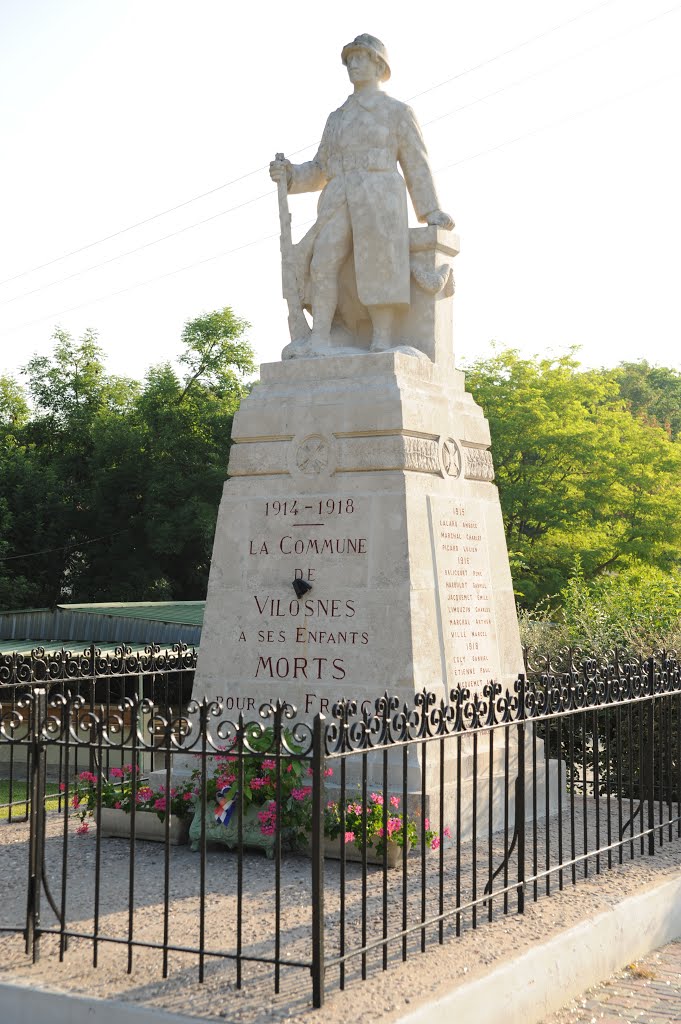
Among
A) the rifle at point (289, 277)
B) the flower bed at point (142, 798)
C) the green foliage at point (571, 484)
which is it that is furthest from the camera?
the green foliage at point (571, 484)

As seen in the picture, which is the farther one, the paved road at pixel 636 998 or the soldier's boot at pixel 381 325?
the soldier's boot at pixel 381 325

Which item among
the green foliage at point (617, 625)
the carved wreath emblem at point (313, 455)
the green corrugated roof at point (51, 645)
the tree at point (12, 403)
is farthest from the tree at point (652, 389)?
the carved wreath emblem at point (313, 455)

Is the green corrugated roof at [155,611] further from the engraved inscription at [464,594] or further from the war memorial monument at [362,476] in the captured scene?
the engraved inscription at [464,594]

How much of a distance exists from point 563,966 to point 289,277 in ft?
19.1

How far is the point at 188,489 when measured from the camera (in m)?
37.2

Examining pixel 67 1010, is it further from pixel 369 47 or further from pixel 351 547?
pixel 369 47

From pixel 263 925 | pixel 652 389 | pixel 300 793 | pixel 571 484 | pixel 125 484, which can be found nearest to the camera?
pixel 263 925

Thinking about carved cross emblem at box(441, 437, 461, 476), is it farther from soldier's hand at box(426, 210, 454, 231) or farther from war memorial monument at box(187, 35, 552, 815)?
soldier's hand at box(426, 210, 454, 231)

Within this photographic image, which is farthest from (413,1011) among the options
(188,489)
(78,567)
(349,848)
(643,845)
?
(78,567)

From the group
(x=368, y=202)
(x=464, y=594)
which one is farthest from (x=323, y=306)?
(x=464, y=594)

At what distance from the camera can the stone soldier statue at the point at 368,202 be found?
8852mm

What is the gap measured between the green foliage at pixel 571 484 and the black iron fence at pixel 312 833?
21.0 meters

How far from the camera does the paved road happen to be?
545cm

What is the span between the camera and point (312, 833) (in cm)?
505
